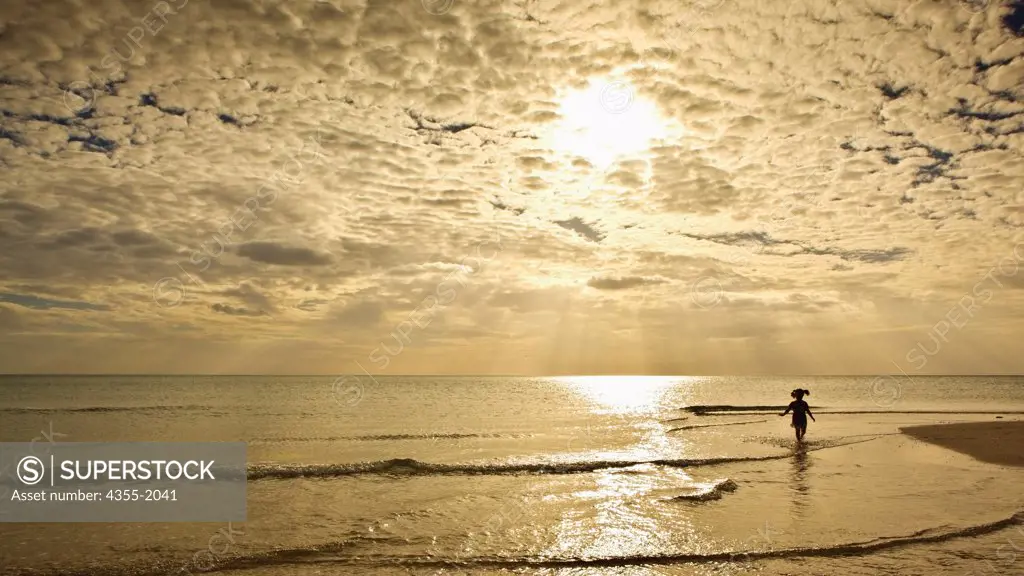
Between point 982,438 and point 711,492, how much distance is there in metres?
24.4

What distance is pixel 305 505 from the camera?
17094 mm

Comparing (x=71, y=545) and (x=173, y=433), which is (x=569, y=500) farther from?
(x=173, y=433)

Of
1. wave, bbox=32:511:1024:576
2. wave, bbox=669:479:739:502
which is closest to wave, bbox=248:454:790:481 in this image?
wave, bbox=669:479:739:502

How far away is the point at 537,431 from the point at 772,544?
27.4 metres

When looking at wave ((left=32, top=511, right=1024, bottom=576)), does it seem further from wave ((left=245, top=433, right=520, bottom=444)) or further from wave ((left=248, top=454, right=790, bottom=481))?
wave ((left=245, top=433, right=520, bottom=444))

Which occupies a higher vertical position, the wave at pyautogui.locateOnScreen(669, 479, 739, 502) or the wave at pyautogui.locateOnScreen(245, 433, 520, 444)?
the wave at pyautogui.locateOnScreen(669, 479, 739, 502)

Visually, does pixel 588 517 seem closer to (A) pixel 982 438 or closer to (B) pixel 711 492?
(B) pixel 711 492

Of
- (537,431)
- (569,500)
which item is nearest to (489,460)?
(569,500)

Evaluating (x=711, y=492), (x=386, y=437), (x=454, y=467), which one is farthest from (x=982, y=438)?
(x=386, y=437)

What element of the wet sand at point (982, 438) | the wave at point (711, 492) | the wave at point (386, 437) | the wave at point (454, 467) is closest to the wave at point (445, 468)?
the wave at point (454, 467)

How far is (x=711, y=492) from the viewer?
57.8 ft

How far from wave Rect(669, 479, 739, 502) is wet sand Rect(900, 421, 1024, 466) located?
13340 mm

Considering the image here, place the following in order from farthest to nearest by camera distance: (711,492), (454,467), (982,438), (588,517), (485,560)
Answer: (982,438)
(454,467)
(711,492)
(588,517)
(485,560)

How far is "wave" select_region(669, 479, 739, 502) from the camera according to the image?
1698 cm
